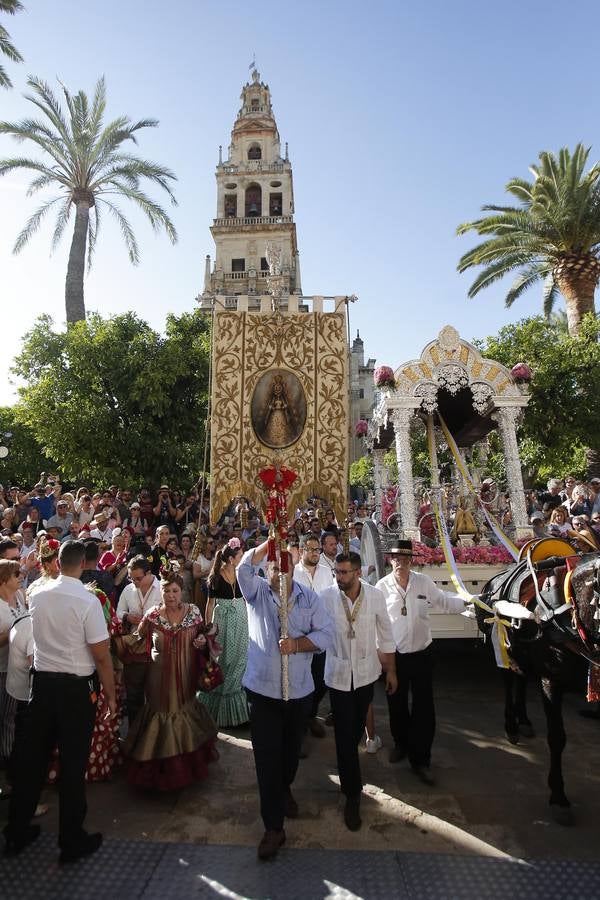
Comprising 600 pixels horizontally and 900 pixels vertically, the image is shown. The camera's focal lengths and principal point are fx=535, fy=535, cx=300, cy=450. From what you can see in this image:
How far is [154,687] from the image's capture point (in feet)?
13.9

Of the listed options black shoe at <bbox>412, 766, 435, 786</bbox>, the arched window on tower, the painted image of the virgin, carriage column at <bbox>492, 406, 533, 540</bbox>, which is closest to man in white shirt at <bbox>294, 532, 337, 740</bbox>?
black shoe at <bbox>412, 766, 435, 786</bbox>

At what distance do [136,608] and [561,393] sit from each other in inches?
534

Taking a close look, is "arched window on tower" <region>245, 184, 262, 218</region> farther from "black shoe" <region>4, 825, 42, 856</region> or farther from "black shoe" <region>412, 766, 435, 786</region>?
"black shoe" <region>4, 825, 42, 856</region>

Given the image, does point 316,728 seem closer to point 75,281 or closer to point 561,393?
point 561,393

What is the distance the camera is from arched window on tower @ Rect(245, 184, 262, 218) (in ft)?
141

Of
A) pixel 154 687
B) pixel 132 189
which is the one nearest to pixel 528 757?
pixel 154 687

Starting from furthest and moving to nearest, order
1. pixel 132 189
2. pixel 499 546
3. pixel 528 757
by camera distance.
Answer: pixel 132 189 < pixel 499 546 < pixel 528 757

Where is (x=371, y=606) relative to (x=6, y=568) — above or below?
below

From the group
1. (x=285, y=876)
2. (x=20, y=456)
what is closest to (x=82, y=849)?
(x=285, y=876)

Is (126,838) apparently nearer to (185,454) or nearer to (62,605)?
(62,605)

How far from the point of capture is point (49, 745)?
11.2ft

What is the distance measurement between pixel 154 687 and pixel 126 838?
100 cm

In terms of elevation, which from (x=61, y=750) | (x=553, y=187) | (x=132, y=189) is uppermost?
(x=132, y=189)

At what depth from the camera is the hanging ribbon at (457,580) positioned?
188 inches
